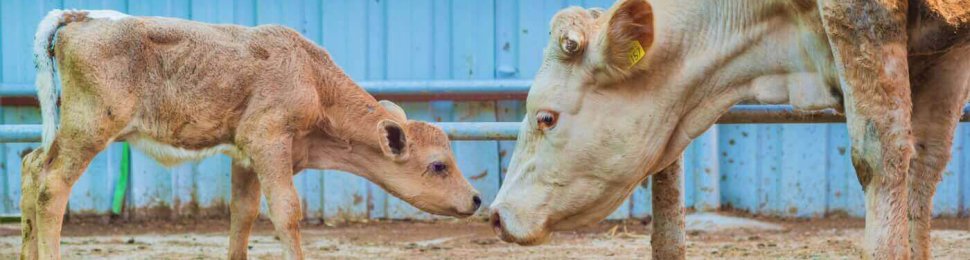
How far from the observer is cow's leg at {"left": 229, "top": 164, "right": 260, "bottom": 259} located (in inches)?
266

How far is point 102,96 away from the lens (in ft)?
19.7

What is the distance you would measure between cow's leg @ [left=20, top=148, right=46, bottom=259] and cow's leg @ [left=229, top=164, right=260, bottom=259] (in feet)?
3.27

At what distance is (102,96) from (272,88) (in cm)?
83

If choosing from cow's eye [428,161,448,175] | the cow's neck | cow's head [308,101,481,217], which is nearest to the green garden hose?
cow's head [308,101,481,217]

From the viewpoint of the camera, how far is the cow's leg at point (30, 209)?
20.6 feet

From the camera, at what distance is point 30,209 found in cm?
635

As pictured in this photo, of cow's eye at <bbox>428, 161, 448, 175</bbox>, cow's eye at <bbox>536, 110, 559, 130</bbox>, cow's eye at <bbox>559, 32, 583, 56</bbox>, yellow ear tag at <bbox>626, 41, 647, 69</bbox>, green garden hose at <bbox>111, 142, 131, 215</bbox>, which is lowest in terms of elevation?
green garden hose at <bbox>111, 142, 131, 215</bbox>

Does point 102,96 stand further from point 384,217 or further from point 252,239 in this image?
point 384,217

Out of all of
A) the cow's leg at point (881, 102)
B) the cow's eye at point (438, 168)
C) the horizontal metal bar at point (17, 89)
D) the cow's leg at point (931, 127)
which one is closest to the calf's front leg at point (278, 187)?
the cow's eye at point (438, 168)

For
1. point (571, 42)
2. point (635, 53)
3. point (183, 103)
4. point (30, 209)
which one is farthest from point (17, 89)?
point (635, 53)

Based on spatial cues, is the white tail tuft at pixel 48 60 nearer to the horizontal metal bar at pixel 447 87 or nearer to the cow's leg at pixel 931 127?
the horizontal metal bar at pixel 447 87

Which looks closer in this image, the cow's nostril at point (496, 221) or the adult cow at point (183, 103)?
the cow's nostril at point (496, 221)

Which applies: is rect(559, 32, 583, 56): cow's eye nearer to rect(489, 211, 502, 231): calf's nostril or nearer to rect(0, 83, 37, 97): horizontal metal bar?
rect(489, 211, 502, 231): calf's nostril

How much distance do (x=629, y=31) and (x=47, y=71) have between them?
10.9 ft
